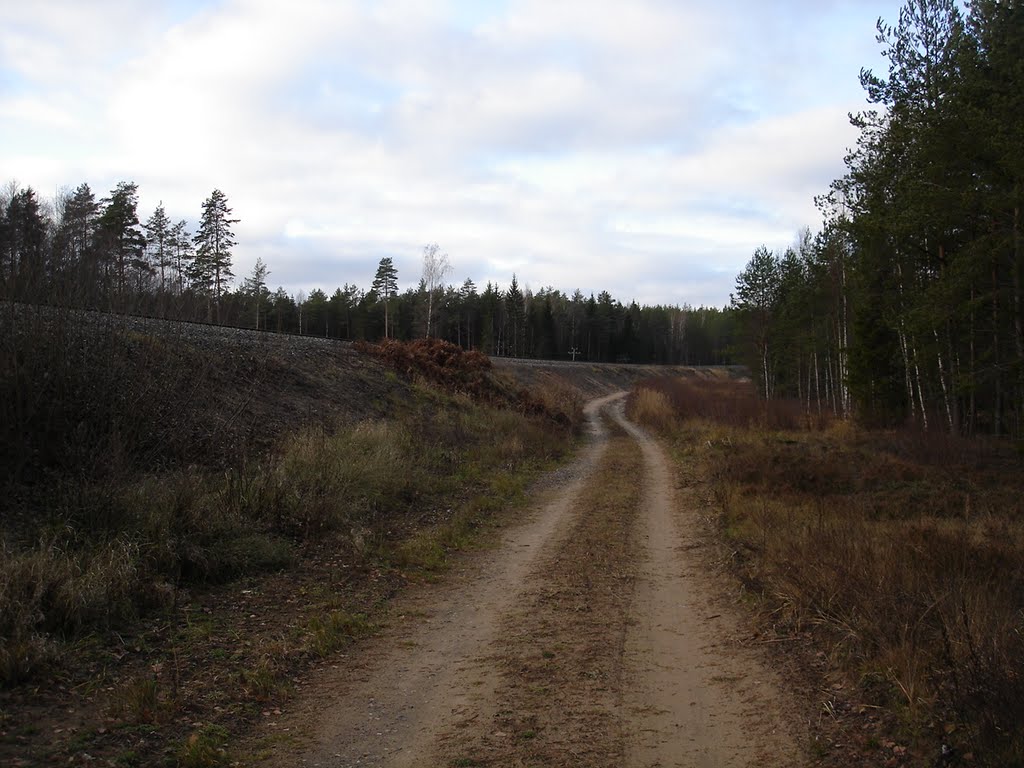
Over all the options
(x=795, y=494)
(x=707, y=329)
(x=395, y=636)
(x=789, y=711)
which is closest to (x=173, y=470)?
(x=395, y=636)

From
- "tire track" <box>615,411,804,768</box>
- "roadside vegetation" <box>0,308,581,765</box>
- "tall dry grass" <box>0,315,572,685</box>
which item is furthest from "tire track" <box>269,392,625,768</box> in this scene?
"tall dry grass" <box>0,315,572,685</box>

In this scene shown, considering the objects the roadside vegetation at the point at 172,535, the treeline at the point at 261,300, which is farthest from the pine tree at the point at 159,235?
the roadside vegetation at the point at 172,535

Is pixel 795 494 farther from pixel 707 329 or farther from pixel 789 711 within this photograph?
pixel 707 329

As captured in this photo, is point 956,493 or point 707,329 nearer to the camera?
point 956,493

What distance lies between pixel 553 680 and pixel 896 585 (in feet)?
10.5

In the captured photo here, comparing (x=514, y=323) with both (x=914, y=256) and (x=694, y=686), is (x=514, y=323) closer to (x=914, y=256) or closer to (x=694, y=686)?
(x=914, y=256)

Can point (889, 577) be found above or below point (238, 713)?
above

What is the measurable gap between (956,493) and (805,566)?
8883mm

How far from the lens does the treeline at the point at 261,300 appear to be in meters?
9.76

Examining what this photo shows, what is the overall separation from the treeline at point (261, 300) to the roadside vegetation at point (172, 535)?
74 centimetres

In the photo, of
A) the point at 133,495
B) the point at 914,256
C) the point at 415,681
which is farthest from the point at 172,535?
the point at 914,256

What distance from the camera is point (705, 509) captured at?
1336cm

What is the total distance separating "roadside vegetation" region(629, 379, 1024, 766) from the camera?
417cm

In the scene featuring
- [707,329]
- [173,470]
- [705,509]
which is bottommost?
[705,509]
